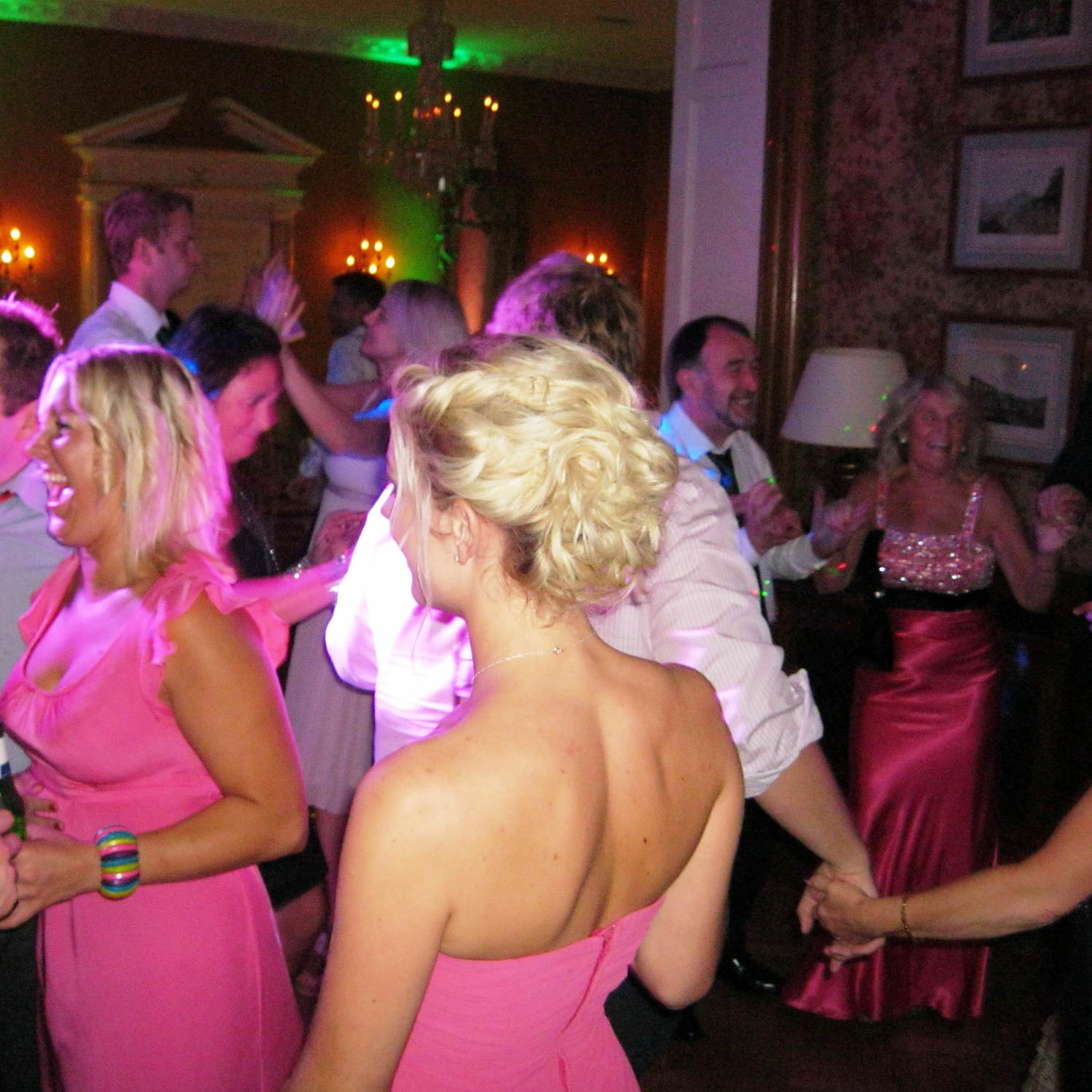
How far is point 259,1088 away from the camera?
1.72 m

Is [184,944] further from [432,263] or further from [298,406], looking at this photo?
[432,263]

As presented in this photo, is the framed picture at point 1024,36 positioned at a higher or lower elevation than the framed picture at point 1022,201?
higher

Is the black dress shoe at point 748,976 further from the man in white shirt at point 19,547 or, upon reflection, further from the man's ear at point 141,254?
the man's ear at point 141,254

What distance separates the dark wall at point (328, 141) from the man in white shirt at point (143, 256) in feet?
19.2

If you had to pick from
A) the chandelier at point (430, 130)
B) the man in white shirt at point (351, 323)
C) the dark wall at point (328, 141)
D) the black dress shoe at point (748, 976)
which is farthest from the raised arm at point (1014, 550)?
the dark wall at point (328, 141)

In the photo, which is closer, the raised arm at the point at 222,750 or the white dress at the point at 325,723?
the raised arm at the point at 222,750

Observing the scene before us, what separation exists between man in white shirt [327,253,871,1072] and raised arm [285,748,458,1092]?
71cm

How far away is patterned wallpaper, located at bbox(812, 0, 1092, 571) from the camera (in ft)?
14.5

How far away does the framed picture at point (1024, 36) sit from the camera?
4.14 meters

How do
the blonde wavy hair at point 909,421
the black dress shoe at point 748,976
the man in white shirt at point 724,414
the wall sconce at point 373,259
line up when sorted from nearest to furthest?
the man in white shirt at point 724,414 → the black dress shoe at point 748,976 → the blonde wavy hair at point 909,421 → the wall sconce at point 373,259

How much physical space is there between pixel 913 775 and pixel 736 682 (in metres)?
1.71

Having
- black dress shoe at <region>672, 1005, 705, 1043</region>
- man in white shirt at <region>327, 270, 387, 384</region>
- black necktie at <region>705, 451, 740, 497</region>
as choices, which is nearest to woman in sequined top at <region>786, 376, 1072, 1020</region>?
black dress shoe at <region>672, 1005, 705, 1043</region>

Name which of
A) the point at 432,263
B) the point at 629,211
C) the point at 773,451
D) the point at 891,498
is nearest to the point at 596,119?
the point at 629,211

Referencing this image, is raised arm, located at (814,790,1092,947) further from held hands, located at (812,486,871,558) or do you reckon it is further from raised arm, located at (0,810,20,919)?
held hands, located at (812,486,871,558)
